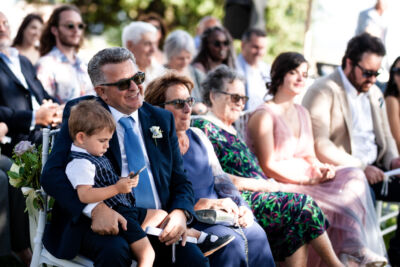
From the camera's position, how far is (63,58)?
17.1ft

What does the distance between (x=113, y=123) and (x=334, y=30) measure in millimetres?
11578

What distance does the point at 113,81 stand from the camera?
9.47ft

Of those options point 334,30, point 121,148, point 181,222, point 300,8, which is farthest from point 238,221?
point 300,8

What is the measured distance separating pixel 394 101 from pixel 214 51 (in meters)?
2.05

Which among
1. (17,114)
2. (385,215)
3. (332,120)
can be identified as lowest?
(385,215)

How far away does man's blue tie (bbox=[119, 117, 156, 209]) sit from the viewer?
2893 millimetres

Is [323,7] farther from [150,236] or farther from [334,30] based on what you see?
[150,236]

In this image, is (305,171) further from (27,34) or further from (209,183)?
(27,34)

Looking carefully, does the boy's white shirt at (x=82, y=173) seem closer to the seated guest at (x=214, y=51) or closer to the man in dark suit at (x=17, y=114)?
the man in dark suit at (x=17, y=114)

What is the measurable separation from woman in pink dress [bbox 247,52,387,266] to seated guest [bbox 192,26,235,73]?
1.54 m

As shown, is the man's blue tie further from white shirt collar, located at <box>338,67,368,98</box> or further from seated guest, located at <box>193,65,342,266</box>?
white shirt collar, located at <box>338,67,368,98</box>

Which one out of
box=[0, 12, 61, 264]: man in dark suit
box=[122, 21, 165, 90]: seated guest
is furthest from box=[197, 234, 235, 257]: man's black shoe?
box=[122, 21, 165, 90]: seated guest

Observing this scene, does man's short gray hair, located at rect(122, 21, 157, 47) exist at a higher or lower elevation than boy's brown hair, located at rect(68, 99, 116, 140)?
higher

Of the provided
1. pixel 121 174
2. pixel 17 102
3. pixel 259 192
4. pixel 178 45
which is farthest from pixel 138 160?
pixel 178 45
